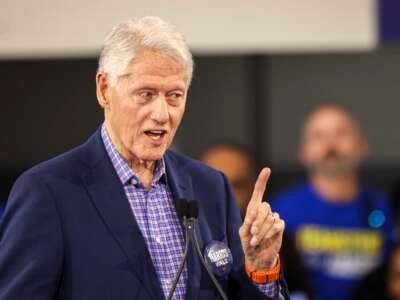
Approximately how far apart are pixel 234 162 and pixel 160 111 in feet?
8.20

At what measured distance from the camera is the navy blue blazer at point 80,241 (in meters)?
2.00

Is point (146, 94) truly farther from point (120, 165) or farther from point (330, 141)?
point (330, 141)

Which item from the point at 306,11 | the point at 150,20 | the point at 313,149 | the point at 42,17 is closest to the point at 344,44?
the point at 306,11

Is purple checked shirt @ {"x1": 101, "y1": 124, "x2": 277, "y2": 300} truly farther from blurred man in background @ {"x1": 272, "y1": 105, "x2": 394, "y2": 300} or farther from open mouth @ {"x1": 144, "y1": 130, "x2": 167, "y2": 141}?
blurred man in background @ {"x1": 272, "y1": 105, "x2": 394, "y2": 300}

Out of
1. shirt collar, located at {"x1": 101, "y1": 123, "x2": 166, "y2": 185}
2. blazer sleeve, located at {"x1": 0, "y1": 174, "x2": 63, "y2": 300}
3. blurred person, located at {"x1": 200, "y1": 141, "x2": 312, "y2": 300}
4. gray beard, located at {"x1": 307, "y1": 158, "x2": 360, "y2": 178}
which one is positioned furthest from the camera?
gray beard, located at {"x1": 307, "y1": 158, "x2": 360, "y2": 178}

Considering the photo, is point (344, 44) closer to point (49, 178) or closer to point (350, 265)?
point (350, 265)

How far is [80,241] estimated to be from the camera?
2.04 metres

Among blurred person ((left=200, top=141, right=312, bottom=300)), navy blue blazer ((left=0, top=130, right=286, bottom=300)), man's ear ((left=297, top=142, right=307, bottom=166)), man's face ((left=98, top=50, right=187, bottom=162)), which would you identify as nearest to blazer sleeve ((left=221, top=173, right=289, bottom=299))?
navy blue blazer ((left=0, top=130, right=286, bottom=300))

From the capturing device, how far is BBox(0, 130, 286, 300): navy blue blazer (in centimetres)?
200

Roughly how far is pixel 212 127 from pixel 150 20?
270cm

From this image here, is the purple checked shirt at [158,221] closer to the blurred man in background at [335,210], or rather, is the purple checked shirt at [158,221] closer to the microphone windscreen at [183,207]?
the microphone windscreen at [183,207]

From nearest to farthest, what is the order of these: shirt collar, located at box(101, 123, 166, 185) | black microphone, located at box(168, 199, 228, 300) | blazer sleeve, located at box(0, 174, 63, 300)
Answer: blazer sleeve, located at box(0, 174, 63, 300), black microphone, located at box(168, 199, 228, 300), shirt collar, located at box(101, 123, 166, 185)

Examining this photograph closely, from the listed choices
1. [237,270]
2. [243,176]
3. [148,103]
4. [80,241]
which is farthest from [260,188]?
[243,176]

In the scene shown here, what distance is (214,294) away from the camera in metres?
2.17
